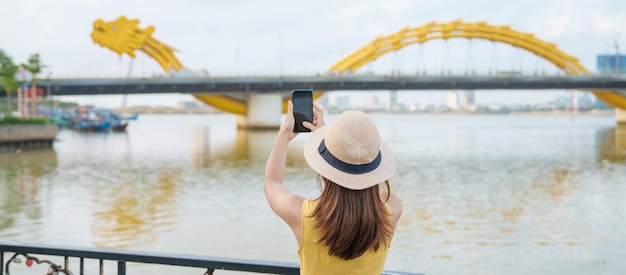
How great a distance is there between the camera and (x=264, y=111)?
268 ft

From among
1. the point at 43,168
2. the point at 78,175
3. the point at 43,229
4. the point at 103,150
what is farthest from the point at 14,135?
the point at 43,229

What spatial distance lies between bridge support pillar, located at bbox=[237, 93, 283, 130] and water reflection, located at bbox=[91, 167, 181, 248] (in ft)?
172

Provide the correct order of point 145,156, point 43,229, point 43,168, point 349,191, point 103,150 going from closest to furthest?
1. point 349,191
2. point 43,229
3. point 43,168
4. point 145,156
5. point 103,150

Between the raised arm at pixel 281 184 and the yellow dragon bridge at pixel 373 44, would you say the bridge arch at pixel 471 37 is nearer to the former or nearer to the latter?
the yellow dragon bridge at pixel 373 44

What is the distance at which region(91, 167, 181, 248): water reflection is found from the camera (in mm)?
15430

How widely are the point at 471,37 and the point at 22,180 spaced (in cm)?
7483

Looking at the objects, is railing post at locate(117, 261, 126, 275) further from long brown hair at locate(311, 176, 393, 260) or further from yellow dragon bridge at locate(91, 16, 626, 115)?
yellow dragon bridge at locate(91, 16, 626, 115)

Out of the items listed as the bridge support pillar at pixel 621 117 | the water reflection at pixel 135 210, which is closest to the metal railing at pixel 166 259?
the water reflection at pixel 135 210

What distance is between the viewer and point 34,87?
213ft

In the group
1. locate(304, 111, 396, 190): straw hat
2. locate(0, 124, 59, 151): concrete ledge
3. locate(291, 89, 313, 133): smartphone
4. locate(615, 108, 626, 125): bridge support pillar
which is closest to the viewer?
locate(304, 111, 396, 190): straw hat

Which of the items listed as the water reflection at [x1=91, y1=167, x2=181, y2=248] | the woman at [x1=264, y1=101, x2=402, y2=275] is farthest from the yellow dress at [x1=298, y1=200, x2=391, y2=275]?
the water reflection at [x1=91, y1=167, x2=181, y2=248]

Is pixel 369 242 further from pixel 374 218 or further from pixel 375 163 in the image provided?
pixel 375 163

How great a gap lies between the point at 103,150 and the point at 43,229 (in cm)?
3076

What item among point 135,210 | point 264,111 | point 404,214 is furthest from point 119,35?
point 404,214
